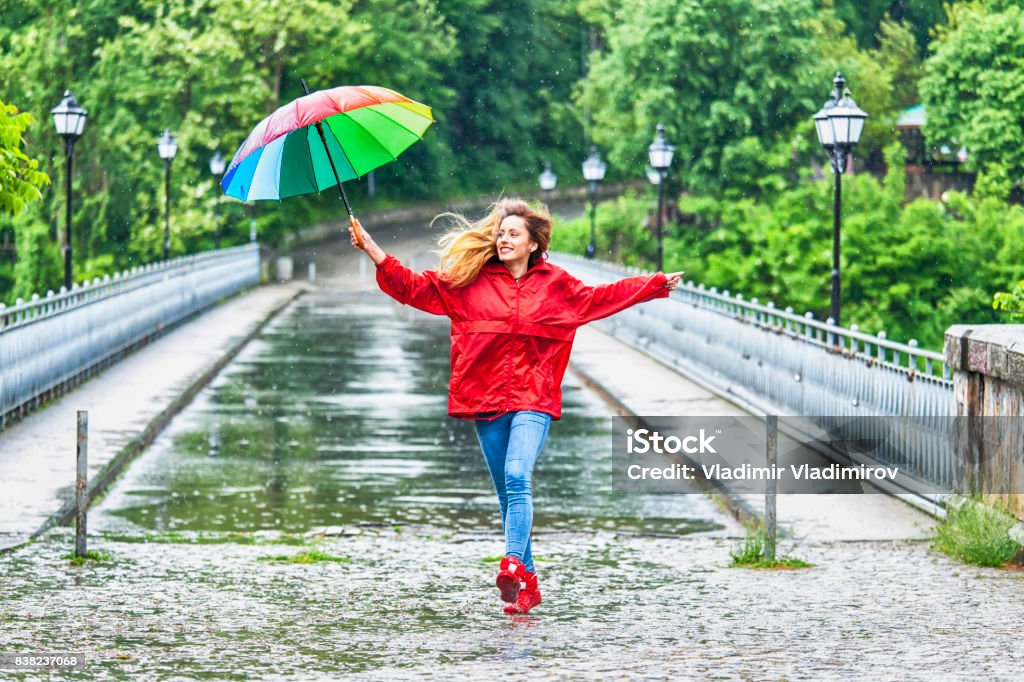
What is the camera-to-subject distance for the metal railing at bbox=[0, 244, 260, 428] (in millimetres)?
17844

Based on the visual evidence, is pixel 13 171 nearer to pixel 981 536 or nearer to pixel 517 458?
pixel 517 458

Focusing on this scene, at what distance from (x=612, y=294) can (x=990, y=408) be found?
3337 millimetres

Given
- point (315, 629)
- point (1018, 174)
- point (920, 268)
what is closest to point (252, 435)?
point (315, 629)

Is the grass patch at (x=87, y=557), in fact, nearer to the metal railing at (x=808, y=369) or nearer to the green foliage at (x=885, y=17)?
the metal railing at (x=808, y=369)

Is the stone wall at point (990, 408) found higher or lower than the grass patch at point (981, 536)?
higher

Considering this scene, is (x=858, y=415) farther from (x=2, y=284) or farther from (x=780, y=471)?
(x=2, y=284)

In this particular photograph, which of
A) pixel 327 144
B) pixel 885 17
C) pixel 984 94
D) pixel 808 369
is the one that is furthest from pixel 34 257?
pixel 327 144

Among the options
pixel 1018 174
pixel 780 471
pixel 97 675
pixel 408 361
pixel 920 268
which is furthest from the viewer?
pixel 1018 174

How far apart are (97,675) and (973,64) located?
65459 mm

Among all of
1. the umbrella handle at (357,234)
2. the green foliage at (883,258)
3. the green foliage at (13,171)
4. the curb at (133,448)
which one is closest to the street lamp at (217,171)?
the green foliage at (883,258)

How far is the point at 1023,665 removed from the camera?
7.29m

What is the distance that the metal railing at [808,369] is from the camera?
41.8 ft

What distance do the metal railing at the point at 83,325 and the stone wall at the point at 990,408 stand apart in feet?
30.4

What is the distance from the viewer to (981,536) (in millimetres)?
10109
